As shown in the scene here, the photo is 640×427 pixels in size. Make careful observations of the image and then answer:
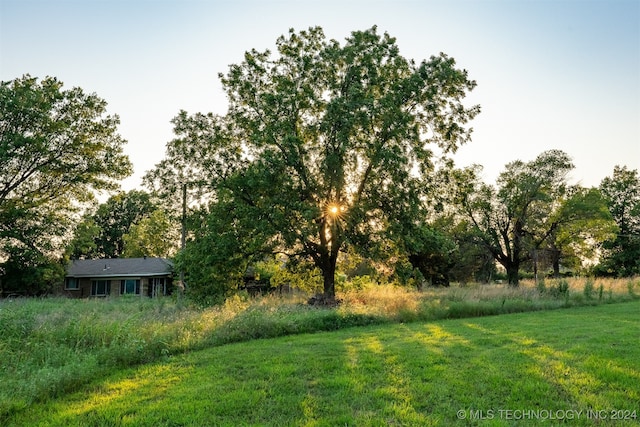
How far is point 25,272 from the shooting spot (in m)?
31.9

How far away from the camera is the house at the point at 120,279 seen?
37469mm

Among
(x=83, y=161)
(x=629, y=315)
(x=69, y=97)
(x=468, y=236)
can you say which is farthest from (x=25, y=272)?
(x=629, y=315)

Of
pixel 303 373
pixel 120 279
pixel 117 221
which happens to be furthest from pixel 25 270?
pixel 303 373

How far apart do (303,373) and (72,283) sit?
129ft

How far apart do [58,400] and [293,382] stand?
11.0 ft

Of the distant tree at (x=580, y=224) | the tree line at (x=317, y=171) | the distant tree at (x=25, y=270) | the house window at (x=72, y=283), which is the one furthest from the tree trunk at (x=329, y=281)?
the house window at (x=72, y=283)

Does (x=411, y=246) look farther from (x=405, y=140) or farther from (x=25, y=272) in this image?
(x=25, y=272)

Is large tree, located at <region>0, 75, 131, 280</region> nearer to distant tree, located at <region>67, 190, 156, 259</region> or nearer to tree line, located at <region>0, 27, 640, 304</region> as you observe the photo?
tree line, located at <region>0, 27, 640, 304</region>

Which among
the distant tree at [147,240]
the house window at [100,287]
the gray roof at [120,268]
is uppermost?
the distant tree at [147,240]

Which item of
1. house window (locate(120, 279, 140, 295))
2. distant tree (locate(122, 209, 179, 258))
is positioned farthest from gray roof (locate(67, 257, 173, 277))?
distant tree (locate(122, 209, 179, 258))

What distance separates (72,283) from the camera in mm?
39000

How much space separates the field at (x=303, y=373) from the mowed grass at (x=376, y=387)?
3 centimetres

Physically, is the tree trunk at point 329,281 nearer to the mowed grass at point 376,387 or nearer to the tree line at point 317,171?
the tree line at point 317,171

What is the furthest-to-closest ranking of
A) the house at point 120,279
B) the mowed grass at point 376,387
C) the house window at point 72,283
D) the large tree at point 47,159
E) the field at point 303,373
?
1. the house window at point 72,283
2. the house at point 120,279
3. the large tree at point 47,159
4. the field at point 303,373
5. the mowed grass at point 376,387
